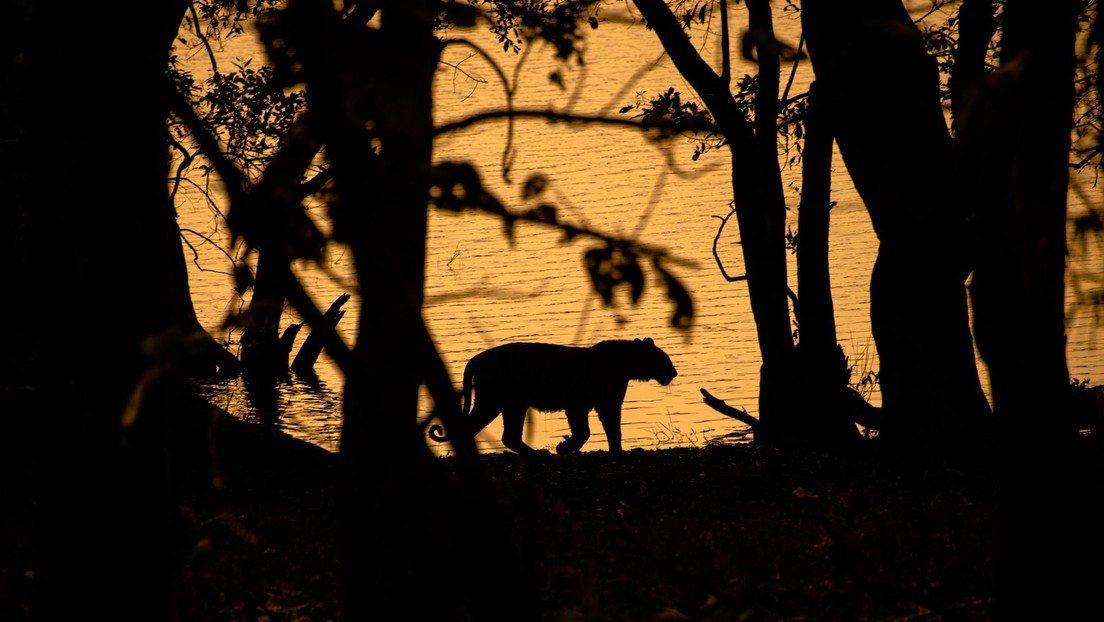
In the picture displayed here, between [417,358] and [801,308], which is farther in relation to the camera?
[801,308]

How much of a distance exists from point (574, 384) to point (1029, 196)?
8.62 m

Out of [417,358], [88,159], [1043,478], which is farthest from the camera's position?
[1043,478]

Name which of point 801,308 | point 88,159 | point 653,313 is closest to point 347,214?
point 88,159

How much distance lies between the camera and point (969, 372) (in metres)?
8.45

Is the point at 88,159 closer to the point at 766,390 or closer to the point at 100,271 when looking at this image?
the point at 100,271

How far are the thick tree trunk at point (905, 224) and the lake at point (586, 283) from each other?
109 centimetres

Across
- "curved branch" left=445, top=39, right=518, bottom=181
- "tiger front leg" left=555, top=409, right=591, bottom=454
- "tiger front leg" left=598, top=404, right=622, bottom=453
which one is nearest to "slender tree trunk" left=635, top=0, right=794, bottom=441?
"tiger front leg" left=598, top=404, right=622, bottom=453

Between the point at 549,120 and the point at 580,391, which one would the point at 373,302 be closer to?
the point at 549,120

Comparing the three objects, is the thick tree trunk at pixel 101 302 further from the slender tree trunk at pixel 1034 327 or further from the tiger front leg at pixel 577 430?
the tiger front leg at pixel 577 430

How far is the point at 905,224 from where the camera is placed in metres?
7.07

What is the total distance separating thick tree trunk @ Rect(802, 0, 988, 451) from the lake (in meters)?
1.09

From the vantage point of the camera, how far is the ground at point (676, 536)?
4508 mm

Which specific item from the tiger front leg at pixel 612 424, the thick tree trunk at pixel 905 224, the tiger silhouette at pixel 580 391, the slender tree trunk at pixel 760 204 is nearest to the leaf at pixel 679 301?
the thick tree trunk at pixel 905 224

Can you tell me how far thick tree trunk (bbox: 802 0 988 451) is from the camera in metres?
6.79
